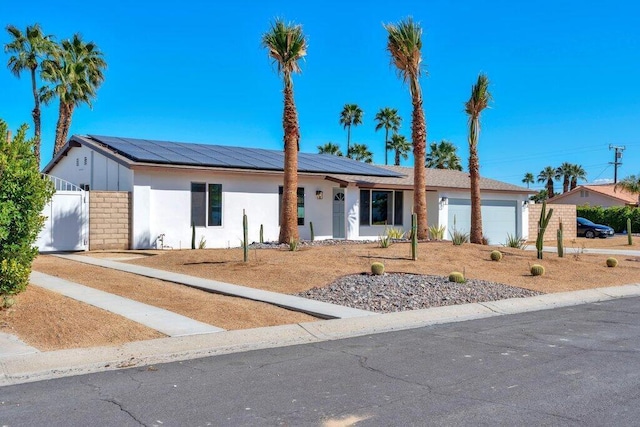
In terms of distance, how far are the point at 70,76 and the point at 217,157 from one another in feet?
57.8

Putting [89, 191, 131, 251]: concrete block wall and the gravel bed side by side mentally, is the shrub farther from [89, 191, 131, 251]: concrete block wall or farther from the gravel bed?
[89, 191, 131, 251]: concrete block wall

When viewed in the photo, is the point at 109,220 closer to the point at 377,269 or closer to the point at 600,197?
the point at 377,269

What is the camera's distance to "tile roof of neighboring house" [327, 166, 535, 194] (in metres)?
28.4

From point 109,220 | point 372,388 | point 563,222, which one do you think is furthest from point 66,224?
point 563,222

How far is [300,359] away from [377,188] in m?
21.9

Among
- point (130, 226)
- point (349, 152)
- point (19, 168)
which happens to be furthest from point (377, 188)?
point (349, 152)

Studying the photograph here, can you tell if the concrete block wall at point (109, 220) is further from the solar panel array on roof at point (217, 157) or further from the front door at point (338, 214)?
the front door at point (338, 214)

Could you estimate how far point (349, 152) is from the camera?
67.0m

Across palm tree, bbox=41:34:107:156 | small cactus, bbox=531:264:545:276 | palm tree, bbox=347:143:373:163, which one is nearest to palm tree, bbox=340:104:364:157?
palm tree, bbox=347:143:373:163

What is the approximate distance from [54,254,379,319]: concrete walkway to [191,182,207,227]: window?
6266mm

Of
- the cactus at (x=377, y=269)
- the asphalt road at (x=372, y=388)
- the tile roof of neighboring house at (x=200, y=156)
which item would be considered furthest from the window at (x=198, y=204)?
the asphalt road at (x=372, y=388)

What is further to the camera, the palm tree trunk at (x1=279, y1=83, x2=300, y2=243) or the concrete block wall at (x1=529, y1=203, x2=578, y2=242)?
the concrete block wall at (x1=529, y1=203, x2=578, y2=242)

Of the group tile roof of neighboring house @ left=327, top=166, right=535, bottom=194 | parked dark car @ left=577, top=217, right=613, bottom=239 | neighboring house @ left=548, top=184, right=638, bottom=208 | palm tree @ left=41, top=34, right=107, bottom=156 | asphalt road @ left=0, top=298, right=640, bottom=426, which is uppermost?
palm tree @ left=41, top=34, right=107, bottom=156

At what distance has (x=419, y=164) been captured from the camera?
24.1 m
